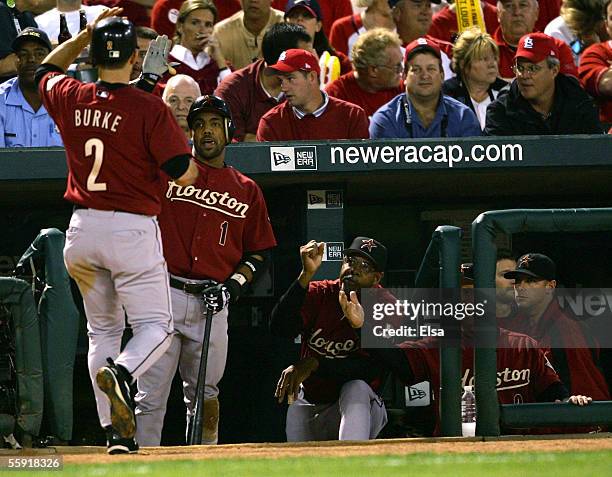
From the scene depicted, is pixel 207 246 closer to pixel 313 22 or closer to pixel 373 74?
pixel 373 74

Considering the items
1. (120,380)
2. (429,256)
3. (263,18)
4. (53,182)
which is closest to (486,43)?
(263,18)

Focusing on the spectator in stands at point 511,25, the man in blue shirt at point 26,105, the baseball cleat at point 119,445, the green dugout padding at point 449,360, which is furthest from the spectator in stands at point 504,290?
the man in blue shirt at point 26,105

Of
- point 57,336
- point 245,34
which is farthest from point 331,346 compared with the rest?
point 245,34

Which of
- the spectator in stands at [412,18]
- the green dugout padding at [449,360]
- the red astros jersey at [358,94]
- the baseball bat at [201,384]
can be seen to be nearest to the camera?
the green dugout padding at [449,360]

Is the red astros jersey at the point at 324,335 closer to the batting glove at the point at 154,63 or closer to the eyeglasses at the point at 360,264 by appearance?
the eyeglasses at the point at 360,264

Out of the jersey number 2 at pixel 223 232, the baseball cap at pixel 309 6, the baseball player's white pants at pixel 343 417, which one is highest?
the baseball cap at pixel 309 6

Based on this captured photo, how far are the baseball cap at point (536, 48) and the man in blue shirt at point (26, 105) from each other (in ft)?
8.87

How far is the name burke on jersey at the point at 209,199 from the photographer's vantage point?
6.14 metres

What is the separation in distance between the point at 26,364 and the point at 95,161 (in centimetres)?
86

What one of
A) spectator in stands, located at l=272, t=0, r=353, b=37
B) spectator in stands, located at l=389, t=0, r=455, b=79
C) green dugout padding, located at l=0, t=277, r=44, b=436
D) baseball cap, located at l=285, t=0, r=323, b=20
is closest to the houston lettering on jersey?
green dugout padding, located at l=0, t=277, r=44, b=436

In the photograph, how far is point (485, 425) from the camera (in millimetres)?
5449

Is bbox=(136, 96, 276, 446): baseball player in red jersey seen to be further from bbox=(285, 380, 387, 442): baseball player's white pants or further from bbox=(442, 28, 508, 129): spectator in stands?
bbox=(442, 28, 508, 129): spectator in stands

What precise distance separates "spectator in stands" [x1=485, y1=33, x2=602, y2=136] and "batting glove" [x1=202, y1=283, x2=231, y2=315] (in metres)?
2.16

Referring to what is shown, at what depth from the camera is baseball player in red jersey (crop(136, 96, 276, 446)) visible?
6.04 m
